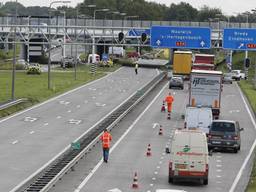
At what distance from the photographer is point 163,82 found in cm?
10119

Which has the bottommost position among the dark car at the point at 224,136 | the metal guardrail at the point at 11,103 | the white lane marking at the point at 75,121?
the white lane marking at the point at 75,121

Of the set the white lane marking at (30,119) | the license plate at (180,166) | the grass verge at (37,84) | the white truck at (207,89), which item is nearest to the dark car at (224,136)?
the license plate at (180,166)

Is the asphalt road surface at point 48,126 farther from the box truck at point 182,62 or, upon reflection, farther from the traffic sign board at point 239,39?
the traffic sign board at point 239,39

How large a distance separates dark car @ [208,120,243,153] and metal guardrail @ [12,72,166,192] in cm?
603

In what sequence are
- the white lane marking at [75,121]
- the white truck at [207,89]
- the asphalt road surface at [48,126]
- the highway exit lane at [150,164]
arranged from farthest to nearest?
the white truck at [207,89] → the white lane marking at [75,121] → the asphalt road surface at [48,126] → the highway exit lane at [150,164]

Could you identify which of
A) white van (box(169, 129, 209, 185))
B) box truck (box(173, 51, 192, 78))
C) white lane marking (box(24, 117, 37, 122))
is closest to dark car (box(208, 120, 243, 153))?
white van (box(169, 129, 209, 185))

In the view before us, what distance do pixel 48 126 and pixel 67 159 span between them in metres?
15.6

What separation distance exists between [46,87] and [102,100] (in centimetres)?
1266

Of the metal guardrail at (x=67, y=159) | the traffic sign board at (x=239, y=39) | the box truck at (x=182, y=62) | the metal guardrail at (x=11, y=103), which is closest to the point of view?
the metal guardrail at (x=67, y=159)

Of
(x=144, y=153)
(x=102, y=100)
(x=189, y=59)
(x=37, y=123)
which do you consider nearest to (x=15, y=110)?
(x=37, y=123)

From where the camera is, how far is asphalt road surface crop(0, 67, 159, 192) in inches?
1485

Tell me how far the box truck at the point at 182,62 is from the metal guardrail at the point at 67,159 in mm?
33917

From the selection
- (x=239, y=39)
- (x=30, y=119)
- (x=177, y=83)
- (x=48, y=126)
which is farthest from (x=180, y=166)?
(x=177, y=83)

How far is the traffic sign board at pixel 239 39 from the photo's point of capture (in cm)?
8212
